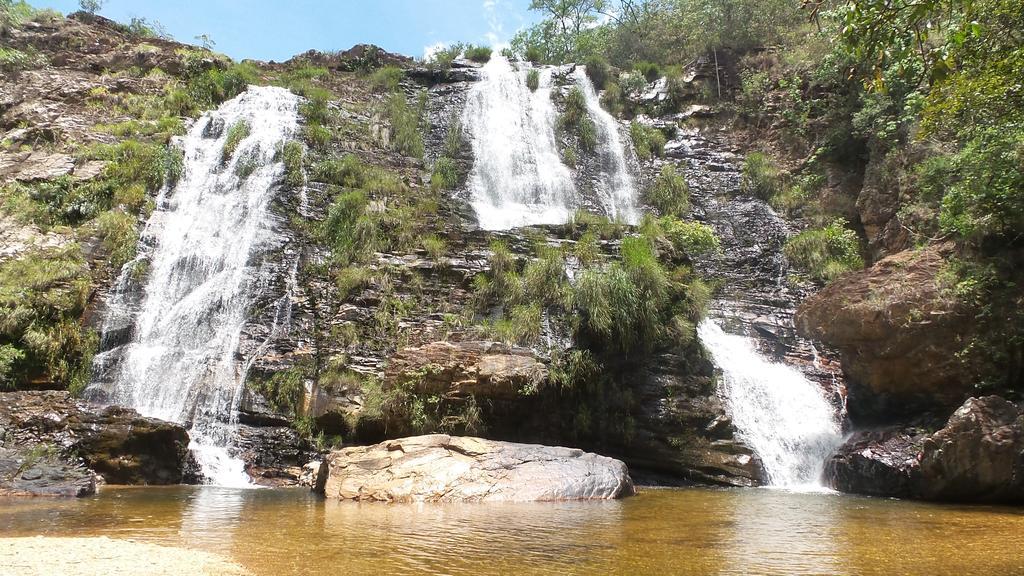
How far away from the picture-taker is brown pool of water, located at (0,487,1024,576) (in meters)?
3.82

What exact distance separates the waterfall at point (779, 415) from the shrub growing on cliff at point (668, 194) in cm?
737

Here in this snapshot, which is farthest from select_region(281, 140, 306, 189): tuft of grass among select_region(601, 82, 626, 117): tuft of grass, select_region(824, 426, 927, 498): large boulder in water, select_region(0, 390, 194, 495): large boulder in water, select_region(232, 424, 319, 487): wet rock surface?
select_region(824, 426, 927, 498): large boulder in water

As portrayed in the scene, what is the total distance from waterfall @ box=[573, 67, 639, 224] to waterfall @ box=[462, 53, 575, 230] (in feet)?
4.51

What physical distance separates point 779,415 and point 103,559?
11.5m

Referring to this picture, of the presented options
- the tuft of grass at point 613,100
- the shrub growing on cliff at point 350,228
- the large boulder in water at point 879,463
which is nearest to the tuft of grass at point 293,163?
the shrub growing on cliff at point 350,228

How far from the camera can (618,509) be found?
6.79 meters

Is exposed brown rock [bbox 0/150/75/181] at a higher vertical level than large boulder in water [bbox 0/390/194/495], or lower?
higher

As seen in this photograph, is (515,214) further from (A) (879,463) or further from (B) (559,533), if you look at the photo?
(B) (559,533)

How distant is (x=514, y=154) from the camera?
22125 millimetres

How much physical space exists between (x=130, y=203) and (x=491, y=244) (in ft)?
32.4

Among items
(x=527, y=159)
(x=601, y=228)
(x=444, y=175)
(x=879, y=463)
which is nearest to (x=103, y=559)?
(x=879, y=463)

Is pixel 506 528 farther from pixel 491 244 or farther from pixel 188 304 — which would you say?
pixel 188 304

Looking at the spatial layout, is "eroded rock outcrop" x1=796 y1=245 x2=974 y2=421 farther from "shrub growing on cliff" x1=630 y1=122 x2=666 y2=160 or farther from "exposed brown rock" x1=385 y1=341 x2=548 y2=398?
"shrub growing on cliff" x1=630 y1=122 x2=666 y2=160

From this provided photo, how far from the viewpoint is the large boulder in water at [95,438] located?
870cm
